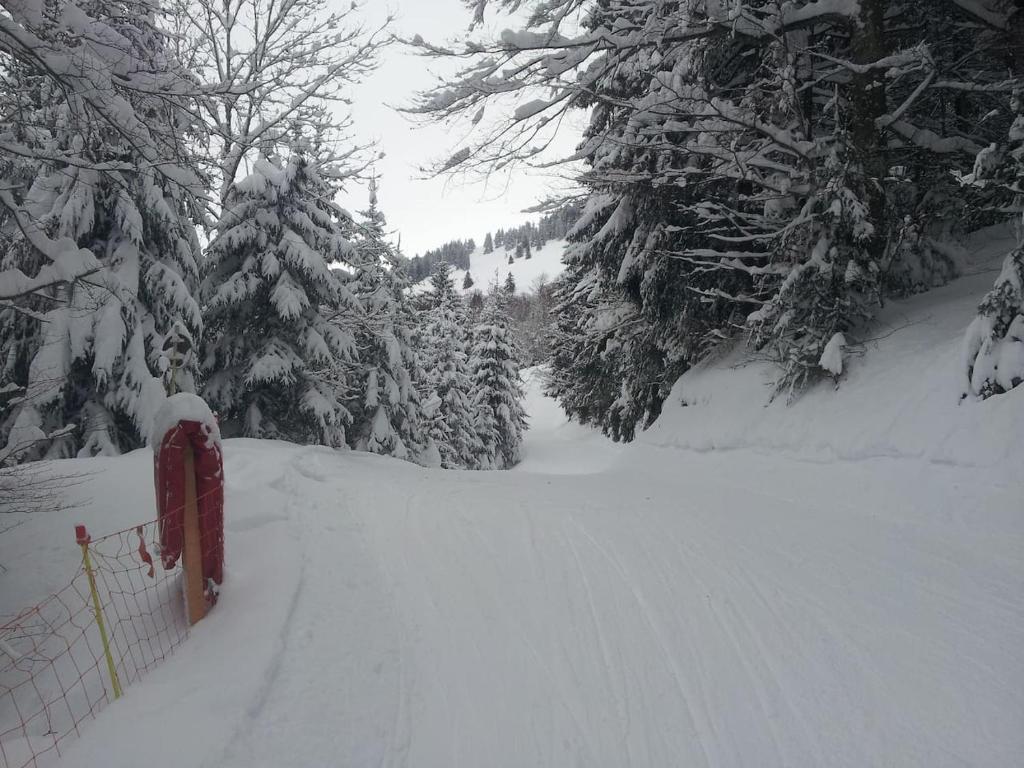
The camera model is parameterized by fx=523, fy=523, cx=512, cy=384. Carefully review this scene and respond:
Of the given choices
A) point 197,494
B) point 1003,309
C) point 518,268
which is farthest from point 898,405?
point 518,268

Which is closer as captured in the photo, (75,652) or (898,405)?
(75,652)

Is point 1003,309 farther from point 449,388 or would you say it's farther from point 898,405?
point 449,388

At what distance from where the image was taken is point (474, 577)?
14.4 ft

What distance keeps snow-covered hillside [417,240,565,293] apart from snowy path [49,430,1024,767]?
10597 cm

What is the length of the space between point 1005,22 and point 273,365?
39.5ft

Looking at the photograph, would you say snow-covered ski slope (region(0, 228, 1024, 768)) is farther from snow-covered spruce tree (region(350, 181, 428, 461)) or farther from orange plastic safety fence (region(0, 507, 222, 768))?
snow-covered spruce tree (region(350, 181, 428, 461))

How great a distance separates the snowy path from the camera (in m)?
2.47

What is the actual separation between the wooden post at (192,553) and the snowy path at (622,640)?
146 millimetres

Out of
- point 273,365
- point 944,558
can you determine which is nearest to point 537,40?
point 944,558

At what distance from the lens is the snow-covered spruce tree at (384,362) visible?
1473 centimetres

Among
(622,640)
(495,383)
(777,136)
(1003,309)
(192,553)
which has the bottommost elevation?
(622,640)

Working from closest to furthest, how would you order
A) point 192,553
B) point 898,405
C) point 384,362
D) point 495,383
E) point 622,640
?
point 622,640 < point 192,553 < point 898,405 < point 384,362 < point 495,383

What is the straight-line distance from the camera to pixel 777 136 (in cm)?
684

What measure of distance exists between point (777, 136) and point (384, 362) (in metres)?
11.4
